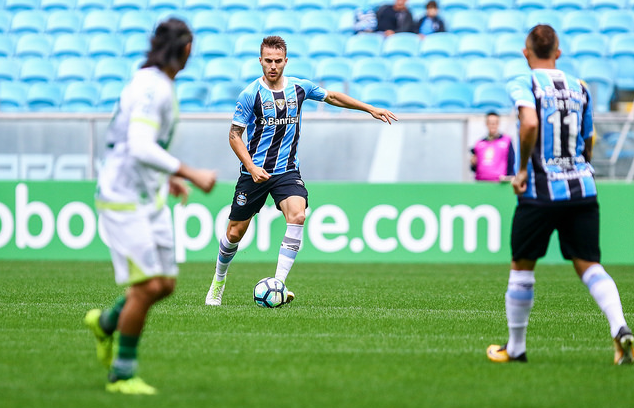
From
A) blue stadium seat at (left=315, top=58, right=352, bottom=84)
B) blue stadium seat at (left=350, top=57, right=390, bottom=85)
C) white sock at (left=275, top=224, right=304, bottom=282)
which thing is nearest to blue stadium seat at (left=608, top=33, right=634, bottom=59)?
blue stadium seat at (left=350, top=57, right=390, bottom=85)

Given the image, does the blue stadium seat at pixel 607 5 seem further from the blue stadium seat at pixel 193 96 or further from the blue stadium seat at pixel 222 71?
the blue stadium seat at pixel 193 96

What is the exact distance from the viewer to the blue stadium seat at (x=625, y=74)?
57.1 ft

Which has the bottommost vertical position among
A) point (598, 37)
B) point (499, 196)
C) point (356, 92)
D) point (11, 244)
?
point (11, 244)

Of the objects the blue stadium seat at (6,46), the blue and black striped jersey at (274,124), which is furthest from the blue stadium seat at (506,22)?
the blue and black striped jersey at (274,124)

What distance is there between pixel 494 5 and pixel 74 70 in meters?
8.27

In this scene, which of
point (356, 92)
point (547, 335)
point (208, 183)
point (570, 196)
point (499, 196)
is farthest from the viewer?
point (356, 92)

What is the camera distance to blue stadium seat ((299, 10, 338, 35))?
1989 cm

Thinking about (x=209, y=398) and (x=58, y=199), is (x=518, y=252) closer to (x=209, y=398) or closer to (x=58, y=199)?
(x=209, y=398)

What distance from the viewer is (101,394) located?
16.2 feet

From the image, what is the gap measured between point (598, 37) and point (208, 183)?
50.2 ft

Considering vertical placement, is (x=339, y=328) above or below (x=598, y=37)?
below

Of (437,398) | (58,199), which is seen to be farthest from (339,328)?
(58,199)

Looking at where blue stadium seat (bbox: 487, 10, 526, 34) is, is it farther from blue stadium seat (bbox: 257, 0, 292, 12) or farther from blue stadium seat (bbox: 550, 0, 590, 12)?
blue stadium seat (bbox: 257, 0, 292, 12)

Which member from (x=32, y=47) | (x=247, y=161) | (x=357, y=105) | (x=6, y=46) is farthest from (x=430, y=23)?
(x=247, y=161)
